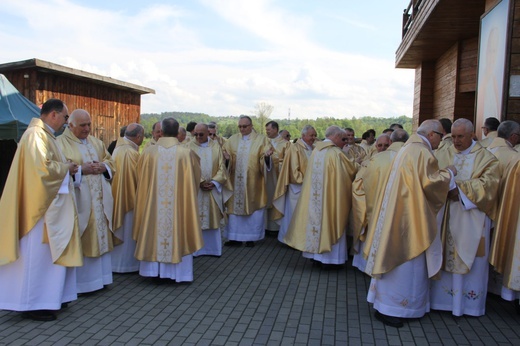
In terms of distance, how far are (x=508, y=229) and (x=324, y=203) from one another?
100 inches

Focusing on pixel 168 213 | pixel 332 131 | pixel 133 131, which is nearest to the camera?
pixel 168 213

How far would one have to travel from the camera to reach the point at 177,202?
6.24 m

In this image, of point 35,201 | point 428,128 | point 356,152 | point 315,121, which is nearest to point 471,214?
point 428,128

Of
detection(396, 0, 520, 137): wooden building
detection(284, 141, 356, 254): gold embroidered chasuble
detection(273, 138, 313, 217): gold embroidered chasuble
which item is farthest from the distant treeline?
detection(284, 141, 356, 254): gold embroidered chasuble

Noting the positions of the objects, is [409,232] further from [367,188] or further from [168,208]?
[168,208]

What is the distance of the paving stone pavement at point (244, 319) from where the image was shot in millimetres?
4598

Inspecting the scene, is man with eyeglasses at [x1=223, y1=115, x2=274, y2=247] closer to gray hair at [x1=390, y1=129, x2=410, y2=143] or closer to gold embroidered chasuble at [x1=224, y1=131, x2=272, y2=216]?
gold embroidered chasuble at [x1=224, y1=131, x2=272, y2=216]

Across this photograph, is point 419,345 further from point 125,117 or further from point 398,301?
point 125,117

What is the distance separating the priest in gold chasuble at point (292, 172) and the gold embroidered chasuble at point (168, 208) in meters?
2.54

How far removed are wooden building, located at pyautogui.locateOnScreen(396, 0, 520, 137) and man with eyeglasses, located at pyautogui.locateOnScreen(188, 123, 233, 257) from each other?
→ 457 centimetres

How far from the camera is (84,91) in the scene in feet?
52.7

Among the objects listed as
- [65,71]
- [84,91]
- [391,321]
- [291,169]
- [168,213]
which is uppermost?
[65,71]

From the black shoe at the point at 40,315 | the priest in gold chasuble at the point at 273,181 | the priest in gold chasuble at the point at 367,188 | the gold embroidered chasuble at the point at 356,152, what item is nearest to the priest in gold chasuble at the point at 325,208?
the priest in gold chasuble at the point at 367,188

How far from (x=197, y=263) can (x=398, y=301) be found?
11.6 ft
